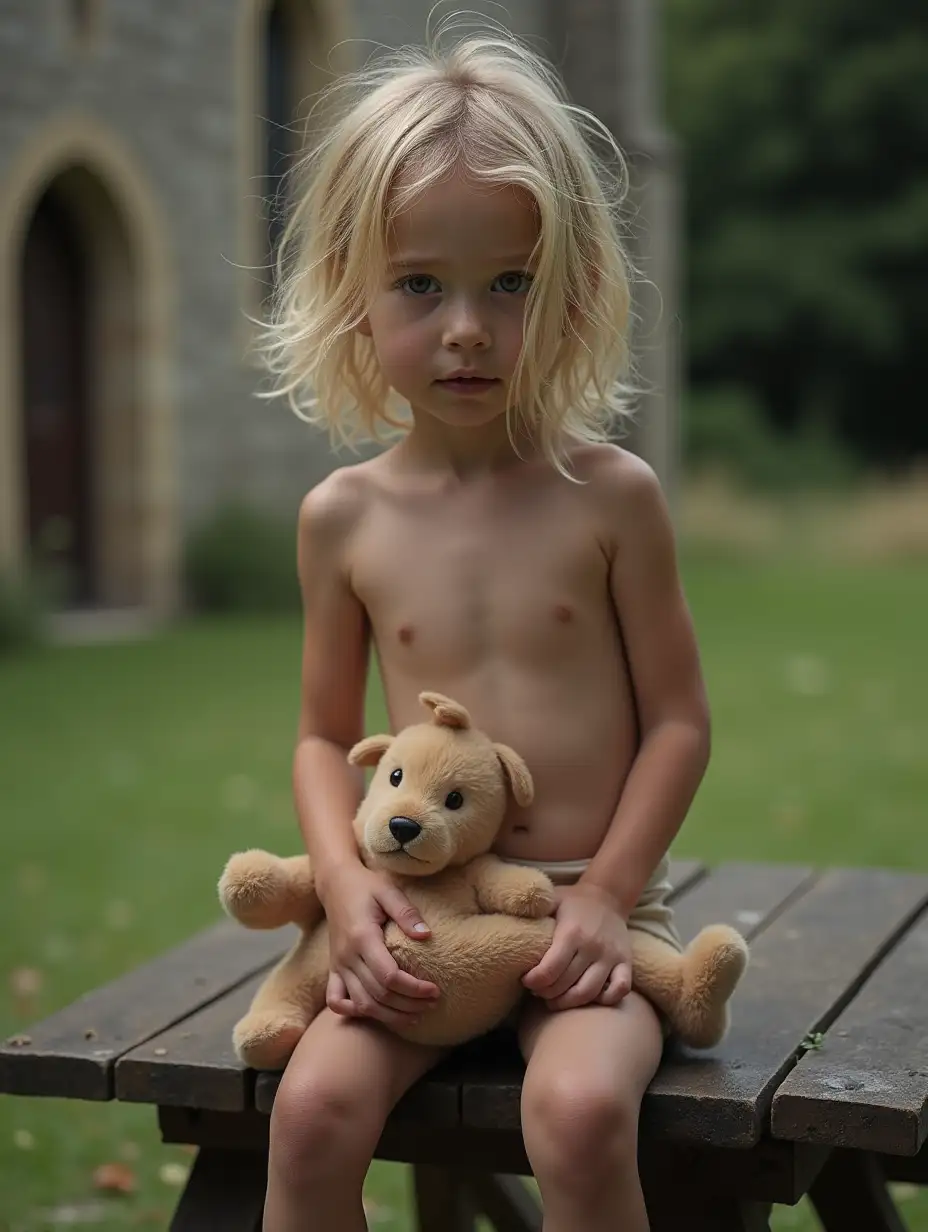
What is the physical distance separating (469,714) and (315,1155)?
0.54 meters

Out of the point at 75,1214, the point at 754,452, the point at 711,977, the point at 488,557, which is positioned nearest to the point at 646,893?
the point at 711,977

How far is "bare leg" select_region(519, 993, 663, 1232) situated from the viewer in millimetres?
1809

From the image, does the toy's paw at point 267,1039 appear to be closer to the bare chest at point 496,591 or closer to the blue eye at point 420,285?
the bare chest at point 496,591

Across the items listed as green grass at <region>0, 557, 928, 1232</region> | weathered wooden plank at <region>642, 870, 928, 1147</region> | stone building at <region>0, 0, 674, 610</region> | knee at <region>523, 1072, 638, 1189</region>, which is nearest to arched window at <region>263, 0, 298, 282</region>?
stone building at <region>0, 0, 674, 610</region>

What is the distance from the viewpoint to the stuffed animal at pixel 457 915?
6.51 feet

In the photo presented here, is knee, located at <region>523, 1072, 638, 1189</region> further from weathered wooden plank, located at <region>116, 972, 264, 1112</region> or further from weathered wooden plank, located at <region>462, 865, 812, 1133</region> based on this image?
weathered wooden plank, located at <region>116, 972, 264, 1112</region>

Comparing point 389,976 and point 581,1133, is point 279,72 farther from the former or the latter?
point 581,1133

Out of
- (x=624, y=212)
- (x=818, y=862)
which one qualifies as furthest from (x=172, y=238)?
(x=624, y=212)

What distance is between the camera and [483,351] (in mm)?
2084

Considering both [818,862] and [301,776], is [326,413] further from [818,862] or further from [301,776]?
[818,862]

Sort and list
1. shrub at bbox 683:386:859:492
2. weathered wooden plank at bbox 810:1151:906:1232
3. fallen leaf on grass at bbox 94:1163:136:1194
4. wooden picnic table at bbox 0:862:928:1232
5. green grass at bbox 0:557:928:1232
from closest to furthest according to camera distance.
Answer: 1. wooden picnic table at bbox 0:862:928:1232
2. weathered wooden plank at bbox 810:1151:906:1232
3. fallen leaf on grass at bbox 94:1163:136:1194
4. green grass at bbox 0:557:928:1232
5. shrub at bbox 683:386:859:492

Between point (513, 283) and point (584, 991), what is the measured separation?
81 centimetres

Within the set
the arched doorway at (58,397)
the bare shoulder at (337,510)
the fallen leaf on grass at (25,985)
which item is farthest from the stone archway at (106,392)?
the bare shoulder at (337,510)

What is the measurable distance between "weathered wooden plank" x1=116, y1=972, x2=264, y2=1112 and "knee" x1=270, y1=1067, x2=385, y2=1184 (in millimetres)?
144
